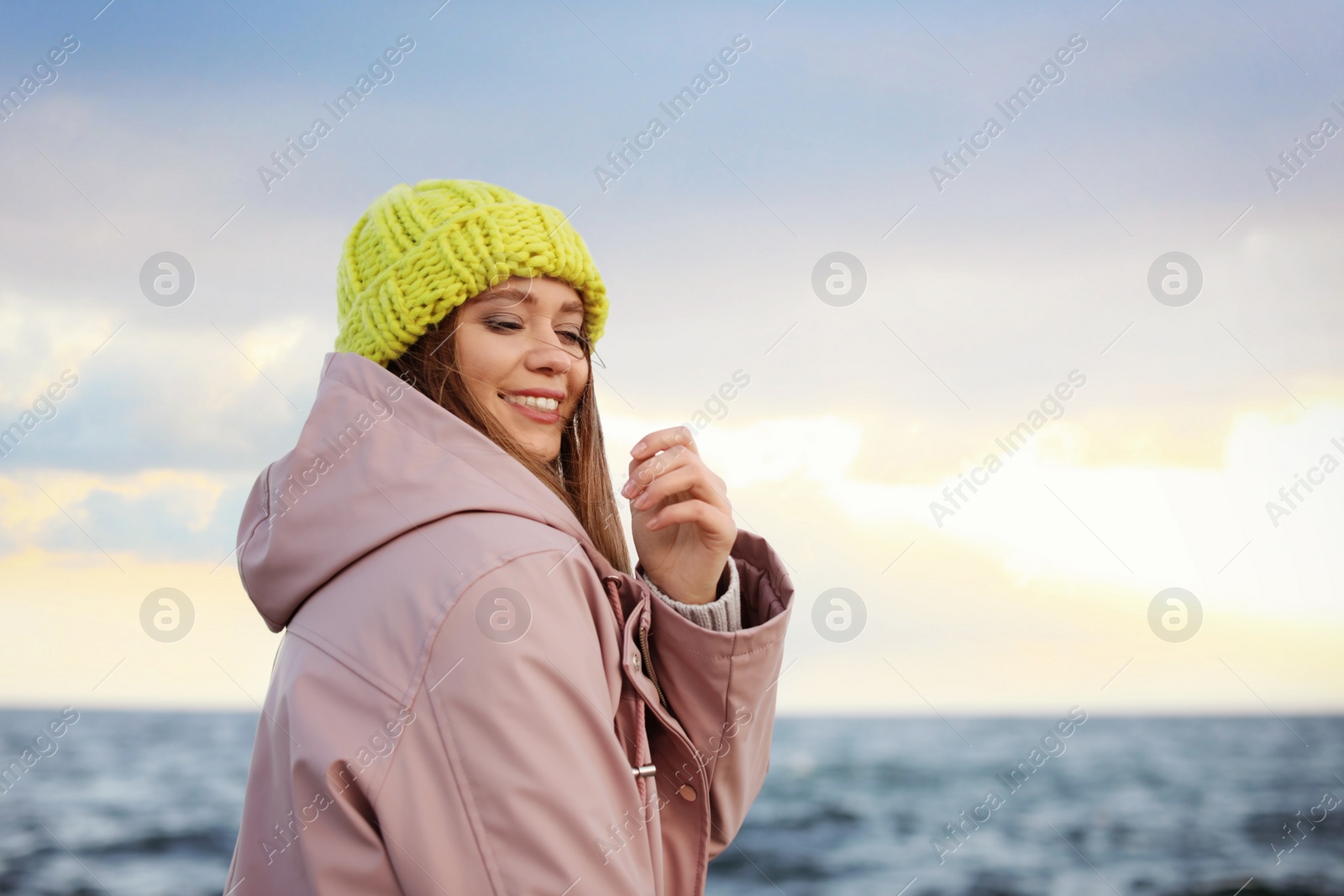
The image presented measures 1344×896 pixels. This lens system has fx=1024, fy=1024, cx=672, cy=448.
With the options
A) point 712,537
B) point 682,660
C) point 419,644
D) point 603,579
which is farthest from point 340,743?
point 712,537

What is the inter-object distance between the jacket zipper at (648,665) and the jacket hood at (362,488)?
6.9 inches

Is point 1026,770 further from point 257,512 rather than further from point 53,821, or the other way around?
point 257,512

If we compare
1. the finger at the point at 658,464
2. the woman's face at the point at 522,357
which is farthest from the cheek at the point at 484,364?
the finger at the point at 658,464

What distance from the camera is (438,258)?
2.23 meters

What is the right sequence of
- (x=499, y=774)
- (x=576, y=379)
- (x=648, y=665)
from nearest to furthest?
1. (x=499, y=774)
2. (x=648, y=665)
3. (x=576, y=379)

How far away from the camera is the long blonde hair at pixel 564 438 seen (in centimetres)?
218

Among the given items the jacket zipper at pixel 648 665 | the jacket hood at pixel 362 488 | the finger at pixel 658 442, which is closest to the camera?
the jacket hood at pixel 362 488

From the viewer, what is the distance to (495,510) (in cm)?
176

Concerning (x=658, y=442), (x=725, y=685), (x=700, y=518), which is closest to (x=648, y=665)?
(x=725, y=685)

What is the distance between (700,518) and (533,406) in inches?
18.8

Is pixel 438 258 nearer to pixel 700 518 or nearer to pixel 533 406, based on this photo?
pixel 533 406

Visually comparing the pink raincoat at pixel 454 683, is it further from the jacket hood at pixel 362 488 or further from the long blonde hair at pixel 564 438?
the long blonde hair at pixel 564 438

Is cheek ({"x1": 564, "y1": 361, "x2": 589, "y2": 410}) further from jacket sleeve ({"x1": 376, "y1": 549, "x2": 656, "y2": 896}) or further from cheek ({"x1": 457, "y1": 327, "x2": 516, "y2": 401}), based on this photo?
jacket sleeve ({"x1": 376, "y1": 549, "x2": 656, "y2": 896})

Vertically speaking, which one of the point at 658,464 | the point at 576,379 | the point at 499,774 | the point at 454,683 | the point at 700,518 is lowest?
the point at 499,774
